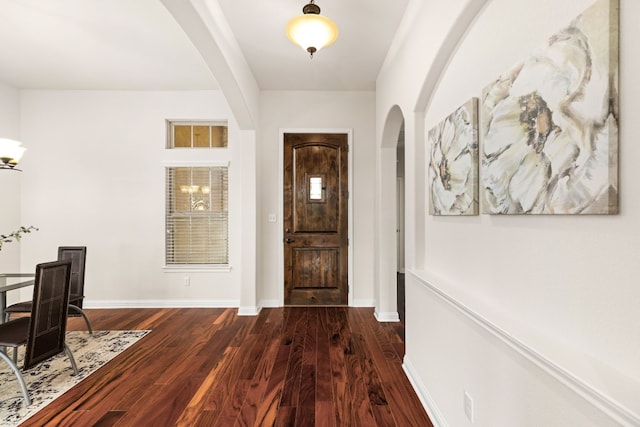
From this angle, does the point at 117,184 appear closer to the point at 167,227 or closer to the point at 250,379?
the point at 167,227

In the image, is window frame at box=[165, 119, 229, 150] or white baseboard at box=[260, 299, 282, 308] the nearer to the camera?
white baseboard at box=[260, 299, 282, 308]

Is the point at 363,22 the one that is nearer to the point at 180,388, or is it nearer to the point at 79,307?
the point at 180,388

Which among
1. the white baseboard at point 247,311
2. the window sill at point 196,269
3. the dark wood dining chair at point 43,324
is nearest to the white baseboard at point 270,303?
the white baseboard at point 247,311

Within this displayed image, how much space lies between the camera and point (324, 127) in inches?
164

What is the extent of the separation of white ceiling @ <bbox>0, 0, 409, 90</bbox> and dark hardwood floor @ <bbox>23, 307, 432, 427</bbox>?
9.90 ft

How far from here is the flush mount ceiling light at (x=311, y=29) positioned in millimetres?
2094

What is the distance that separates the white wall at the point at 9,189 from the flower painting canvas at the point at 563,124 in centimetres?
558

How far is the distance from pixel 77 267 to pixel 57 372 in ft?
3.68

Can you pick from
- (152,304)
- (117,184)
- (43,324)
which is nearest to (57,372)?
(43,324)

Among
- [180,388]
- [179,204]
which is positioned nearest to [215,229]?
[179,204]

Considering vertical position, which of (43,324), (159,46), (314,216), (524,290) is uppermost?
(159,46)

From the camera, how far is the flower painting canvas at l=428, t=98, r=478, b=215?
4.99 ft

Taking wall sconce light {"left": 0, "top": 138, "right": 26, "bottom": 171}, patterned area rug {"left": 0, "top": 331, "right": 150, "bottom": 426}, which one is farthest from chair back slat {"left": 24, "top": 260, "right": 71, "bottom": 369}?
wall sconce light {"left": 0, "top": 138, "right": 26, "bottom": 171}

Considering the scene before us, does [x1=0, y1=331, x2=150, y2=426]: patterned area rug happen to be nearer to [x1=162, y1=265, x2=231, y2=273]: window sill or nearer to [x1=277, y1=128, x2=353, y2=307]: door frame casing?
[x1=162, y1=265, x2=231, y2=273]: window sill
